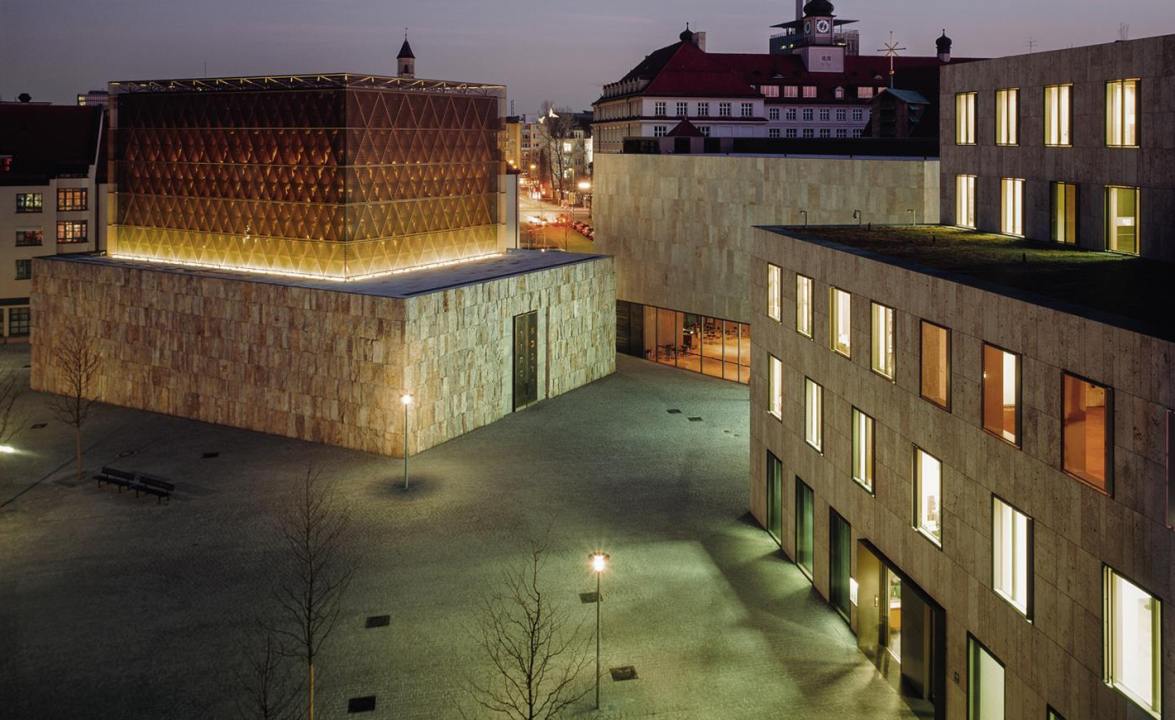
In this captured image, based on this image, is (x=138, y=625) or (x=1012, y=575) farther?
(x=138, y=625)

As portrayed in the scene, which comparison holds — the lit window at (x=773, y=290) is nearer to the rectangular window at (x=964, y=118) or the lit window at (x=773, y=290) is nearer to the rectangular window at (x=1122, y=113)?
the rectangular window at (x=964, y=118)

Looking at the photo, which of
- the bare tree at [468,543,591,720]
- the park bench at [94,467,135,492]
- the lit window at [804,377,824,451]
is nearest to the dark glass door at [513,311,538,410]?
the park bench at [94,467,135,492]

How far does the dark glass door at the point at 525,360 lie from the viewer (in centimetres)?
4472

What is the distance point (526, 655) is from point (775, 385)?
11.2 meters

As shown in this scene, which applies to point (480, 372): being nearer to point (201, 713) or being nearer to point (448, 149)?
point (448, 149)

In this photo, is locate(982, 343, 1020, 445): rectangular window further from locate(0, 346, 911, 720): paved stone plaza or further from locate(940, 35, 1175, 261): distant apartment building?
locate(940, 35, 1175, 261): distant apartment building

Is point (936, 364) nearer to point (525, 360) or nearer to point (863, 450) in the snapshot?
point (863, 450)

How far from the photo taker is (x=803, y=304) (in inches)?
1069

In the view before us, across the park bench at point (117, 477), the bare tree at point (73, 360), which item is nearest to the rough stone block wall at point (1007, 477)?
the park bench at point (117, 477)

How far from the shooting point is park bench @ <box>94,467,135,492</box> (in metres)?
33.3

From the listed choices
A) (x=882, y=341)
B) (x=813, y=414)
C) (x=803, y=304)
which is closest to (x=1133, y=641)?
(x=882, y=341)

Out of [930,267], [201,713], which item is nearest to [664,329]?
[930,267]

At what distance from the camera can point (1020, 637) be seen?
16703 millimetres

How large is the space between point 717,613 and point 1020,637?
30.2 feet
